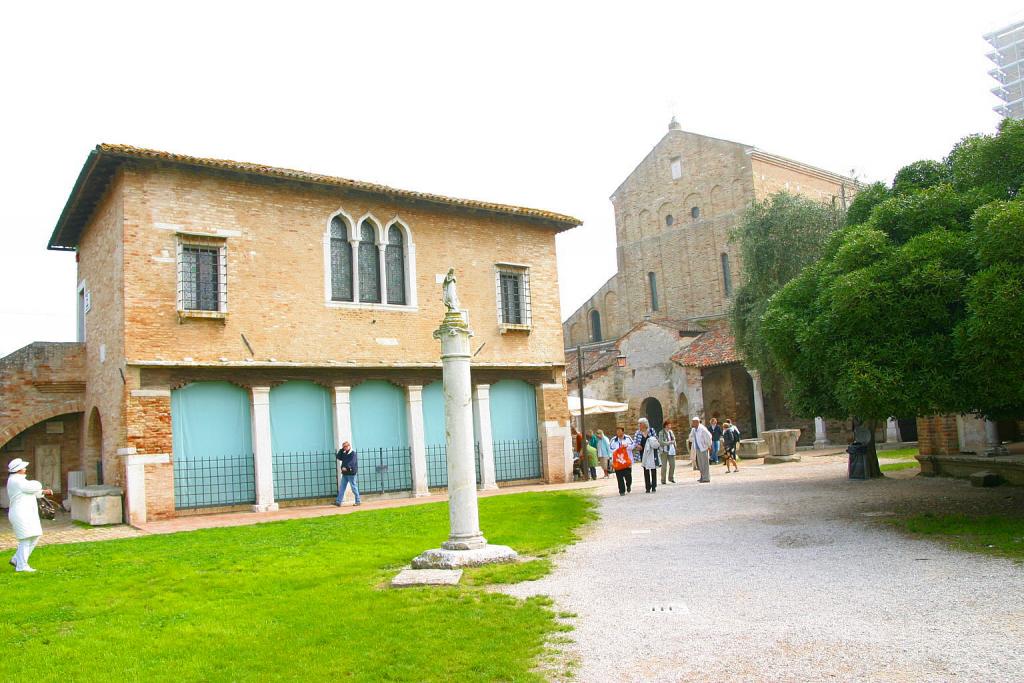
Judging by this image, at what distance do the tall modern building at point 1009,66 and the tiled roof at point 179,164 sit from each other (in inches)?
1827

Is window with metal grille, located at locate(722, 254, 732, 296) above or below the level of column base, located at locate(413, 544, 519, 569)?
above

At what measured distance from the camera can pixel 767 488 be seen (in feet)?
54.6

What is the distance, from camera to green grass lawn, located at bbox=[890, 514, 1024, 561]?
9.00 m

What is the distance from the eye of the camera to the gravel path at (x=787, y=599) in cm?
536

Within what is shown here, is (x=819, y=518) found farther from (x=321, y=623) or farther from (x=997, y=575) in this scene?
(x=321, y=623)

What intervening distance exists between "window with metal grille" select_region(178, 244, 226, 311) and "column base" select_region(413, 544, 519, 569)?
391 inches

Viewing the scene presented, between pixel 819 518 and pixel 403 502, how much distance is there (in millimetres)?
9286

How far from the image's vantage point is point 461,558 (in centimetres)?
927

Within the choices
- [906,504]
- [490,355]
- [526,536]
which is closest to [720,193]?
[490,355]

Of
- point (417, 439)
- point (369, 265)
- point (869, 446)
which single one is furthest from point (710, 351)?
point (369, 265)

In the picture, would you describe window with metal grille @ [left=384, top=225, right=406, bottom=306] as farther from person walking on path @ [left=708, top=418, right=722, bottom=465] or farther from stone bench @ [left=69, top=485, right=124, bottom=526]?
person walking on path @ [left=708, top=418, right=722, bottom=465]

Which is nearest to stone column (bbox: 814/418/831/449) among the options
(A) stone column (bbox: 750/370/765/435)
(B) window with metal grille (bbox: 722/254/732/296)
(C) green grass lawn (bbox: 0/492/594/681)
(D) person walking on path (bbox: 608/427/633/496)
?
(A) stone column (bbox: 750/370/765/435)

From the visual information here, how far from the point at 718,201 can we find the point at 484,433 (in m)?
23.9

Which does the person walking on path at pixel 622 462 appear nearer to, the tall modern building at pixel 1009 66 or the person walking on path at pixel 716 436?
the person walking on path at pixel 716 436
